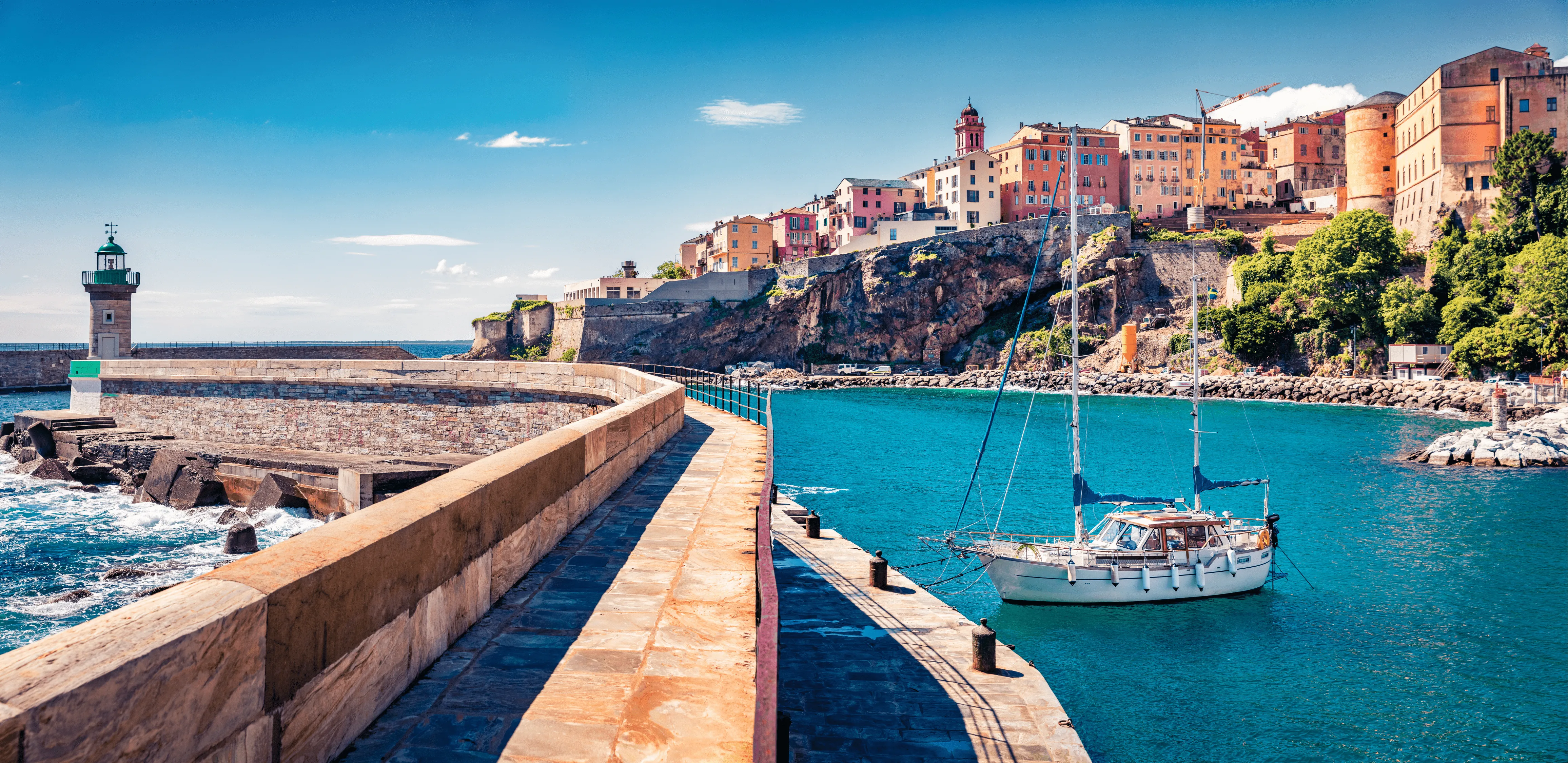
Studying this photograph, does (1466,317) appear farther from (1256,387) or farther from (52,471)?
(52,471)

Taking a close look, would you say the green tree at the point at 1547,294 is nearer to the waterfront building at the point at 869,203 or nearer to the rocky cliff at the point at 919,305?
the rocky cliff at the point at 919,305

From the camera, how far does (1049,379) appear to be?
3371 inches

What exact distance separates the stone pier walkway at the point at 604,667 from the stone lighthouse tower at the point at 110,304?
54.4 meters

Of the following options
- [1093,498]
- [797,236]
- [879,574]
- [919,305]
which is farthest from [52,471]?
[797,236]

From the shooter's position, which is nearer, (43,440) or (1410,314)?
(43,440)

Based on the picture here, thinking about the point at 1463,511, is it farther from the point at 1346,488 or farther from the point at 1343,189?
the point at 1343,189

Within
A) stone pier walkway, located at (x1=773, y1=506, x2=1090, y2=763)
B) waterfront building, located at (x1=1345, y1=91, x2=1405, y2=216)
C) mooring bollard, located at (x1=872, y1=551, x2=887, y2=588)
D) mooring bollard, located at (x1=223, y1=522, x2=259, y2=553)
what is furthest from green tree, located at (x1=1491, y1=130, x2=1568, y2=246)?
mooring bollard, located at (x1=223, y1=522, x2=259, y2=553)

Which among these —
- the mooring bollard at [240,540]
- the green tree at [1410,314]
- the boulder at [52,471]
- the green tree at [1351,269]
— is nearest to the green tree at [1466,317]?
the green tree at [1410,314]

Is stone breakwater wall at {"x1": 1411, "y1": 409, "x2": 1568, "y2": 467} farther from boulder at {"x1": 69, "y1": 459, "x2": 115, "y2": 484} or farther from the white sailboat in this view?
boulder at {"x1": 69, "y1": 459, "x2": 115, "y2": 484}

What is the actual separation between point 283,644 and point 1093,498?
78.0 feet

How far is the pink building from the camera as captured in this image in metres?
115

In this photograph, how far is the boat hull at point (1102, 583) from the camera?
22516 millimetres

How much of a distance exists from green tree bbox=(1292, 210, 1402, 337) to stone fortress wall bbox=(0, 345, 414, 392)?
72387 mm

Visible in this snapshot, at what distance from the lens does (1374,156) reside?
288 ft
